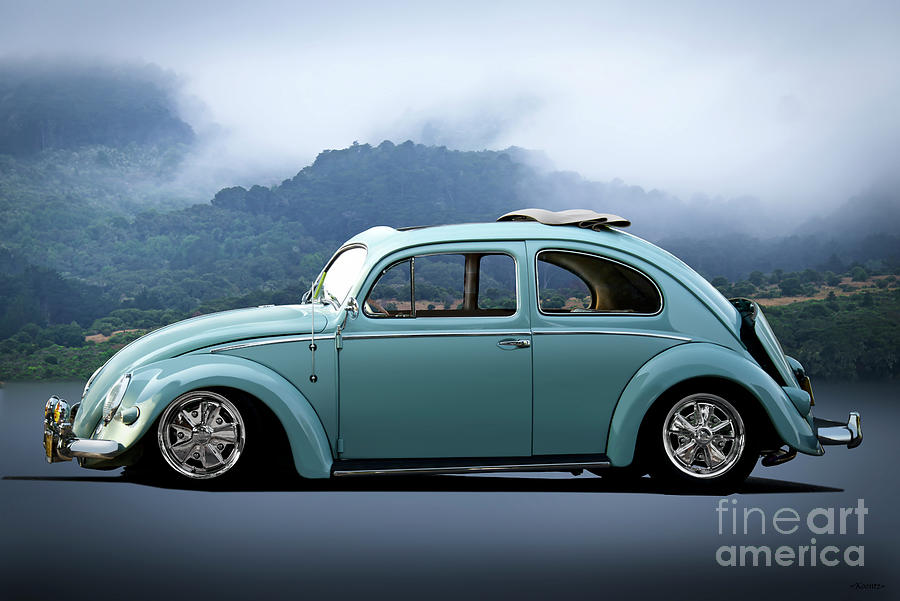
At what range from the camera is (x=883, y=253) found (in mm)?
121938

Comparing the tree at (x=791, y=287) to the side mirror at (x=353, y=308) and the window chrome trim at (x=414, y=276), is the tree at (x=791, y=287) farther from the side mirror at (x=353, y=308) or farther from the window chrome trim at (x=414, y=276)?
the side mirror at (x=353, y=308)

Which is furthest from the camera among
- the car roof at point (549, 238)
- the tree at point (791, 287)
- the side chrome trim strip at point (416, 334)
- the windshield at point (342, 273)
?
the tree at point (791, 287)

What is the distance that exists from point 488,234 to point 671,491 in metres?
2.23

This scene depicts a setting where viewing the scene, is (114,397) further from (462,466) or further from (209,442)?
(462,466)

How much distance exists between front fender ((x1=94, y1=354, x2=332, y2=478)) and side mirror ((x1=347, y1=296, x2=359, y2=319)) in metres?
0.65

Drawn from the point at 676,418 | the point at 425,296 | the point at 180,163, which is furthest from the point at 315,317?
the point at 180,163

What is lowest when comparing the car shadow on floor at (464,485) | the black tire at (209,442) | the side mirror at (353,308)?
the car shadow on floor at (464,485)

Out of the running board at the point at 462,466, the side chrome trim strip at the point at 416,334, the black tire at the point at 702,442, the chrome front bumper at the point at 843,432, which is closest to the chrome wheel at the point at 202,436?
the running board at the point at 462,466

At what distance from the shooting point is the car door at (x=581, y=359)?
6.90 m

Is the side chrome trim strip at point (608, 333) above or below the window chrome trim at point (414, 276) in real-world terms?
below

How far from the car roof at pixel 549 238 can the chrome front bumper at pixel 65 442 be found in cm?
223

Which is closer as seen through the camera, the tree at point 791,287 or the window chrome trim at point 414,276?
the window chrome trim at point 414,276

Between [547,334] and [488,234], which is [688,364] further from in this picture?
[488,234]

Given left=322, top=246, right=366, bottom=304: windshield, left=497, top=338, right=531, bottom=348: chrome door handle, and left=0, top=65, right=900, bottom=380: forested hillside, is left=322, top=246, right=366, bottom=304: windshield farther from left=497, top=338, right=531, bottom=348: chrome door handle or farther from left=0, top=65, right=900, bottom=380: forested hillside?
left=0, top=65, right=900, bottom=380: forested hillside
